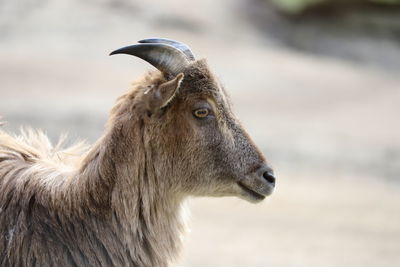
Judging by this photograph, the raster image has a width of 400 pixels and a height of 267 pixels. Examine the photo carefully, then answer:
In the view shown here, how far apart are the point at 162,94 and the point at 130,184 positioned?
670 mm

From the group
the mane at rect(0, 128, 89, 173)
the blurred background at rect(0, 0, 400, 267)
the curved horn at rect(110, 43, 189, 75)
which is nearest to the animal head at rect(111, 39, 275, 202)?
the curved horn at rect(110, 43, 189, 75)

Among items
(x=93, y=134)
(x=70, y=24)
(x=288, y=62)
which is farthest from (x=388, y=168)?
(x=70, y=24)

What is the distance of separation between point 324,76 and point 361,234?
40.6ft

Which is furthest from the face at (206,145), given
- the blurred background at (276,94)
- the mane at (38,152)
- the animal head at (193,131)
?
the blurred background at (276,94)

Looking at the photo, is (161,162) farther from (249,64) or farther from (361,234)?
(249,64)

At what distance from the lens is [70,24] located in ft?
90.7

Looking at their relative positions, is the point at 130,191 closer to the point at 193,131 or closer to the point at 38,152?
the point at 193,131

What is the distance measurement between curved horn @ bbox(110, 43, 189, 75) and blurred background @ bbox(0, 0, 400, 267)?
7.33m

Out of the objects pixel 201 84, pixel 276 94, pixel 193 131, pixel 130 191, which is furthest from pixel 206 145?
pixel 276 94

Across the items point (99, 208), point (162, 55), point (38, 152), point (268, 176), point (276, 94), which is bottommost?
point (99, 208)

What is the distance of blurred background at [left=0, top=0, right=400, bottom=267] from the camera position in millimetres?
14555

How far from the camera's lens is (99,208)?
18.0 ft

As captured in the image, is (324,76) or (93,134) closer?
(93,134)

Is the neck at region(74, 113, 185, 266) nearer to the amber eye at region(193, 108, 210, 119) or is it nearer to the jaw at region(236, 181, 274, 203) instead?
the amber eye at region(193, 108, 210, 119)
